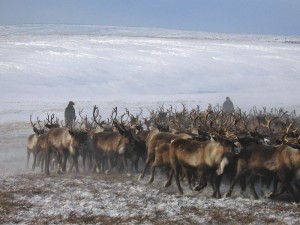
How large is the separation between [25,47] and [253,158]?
58.1 m

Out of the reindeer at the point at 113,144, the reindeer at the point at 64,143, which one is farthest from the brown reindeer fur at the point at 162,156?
the reindeer at the point at 64,143

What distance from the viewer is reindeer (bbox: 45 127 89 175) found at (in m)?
13.8

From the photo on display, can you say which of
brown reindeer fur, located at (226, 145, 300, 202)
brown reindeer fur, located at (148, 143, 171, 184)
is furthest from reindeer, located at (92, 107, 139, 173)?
brown reindeer fur, located at (226, 145, 300, 202)

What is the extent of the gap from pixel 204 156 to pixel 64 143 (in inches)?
218

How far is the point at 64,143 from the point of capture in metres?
14.1

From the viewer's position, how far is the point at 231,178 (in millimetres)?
10617

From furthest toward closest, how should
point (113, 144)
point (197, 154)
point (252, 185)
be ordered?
point (113, 144), point (197, 154), point (252, 185)

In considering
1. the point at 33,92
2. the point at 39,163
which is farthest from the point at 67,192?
the point at 33,92

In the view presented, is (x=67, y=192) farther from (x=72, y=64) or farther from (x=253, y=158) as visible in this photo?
(x=72, y=64)

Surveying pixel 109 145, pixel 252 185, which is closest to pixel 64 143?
pixel 109 145

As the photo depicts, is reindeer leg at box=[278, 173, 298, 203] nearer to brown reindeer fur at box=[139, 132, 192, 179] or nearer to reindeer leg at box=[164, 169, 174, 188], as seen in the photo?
reindeer leg at box=[164, 169, 174, 188]

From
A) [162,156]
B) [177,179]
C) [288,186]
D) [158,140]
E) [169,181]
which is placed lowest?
[169,181]

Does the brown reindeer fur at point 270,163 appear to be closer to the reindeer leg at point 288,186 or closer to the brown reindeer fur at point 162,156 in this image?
the reindeer leg at point 288,186

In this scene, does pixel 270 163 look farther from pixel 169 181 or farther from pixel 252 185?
pixel 169 181
